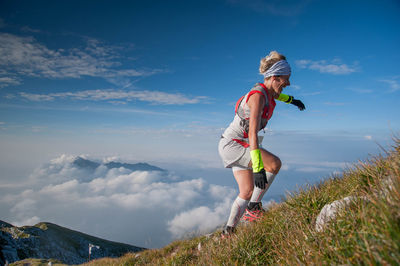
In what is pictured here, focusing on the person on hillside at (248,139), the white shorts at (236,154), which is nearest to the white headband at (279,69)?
the person on hillside at (248,139)

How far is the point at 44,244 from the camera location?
61.4m

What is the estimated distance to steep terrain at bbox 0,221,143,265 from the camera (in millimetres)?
50094

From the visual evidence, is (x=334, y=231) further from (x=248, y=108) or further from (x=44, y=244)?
(x=44, y=244)

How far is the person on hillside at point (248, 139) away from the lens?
418 centimetres

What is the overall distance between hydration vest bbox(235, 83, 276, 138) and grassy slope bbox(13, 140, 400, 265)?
5.28ft

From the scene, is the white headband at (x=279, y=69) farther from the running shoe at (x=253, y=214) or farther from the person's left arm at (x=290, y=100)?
the running shoe at (x=253, y=214)

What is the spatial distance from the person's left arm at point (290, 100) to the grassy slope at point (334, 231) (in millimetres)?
2355

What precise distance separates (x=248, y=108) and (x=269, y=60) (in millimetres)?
1194

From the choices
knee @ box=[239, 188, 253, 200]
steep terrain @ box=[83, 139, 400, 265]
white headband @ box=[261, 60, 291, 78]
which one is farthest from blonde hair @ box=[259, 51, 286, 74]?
knee @ box=[239, 188, 253, 200]

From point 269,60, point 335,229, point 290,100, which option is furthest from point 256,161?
point 290,100

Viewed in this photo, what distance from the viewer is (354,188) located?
3.06 meters

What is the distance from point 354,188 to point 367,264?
6.15 ft

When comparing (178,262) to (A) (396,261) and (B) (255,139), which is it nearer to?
(B) (255,139)

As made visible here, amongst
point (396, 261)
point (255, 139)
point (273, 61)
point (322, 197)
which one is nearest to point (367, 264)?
point (396, 261)
